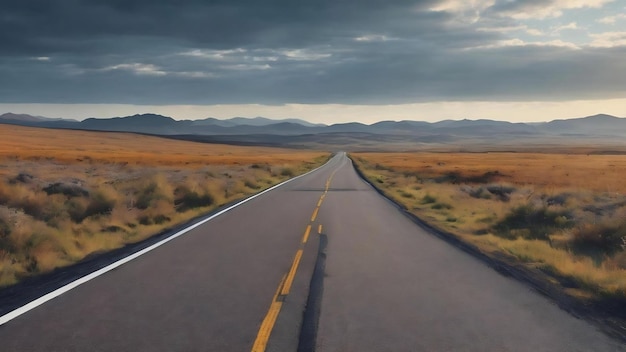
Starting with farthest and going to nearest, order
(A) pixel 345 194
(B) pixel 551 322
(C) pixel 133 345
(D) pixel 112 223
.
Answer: (A) pixel 345 194 < (D) pixel 112 223 < (B) pixel 551 322 < (C) pixel 133 345

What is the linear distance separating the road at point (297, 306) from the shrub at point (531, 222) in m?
4.40

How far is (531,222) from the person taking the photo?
18.1 meters

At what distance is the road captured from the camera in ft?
20.9

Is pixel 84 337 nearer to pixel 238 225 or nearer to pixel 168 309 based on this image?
pixel 168 309

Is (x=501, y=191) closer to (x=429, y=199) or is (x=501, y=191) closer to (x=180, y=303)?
(x=429, y=199)

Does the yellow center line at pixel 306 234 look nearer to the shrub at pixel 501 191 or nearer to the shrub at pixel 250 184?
the shrub at pixel 501 191

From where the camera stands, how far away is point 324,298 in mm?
8367

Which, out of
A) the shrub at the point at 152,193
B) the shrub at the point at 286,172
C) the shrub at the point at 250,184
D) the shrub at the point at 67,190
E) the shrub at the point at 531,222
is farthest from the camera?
the shrub at the point at 286,172

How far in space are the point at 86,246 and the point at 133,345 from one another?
291 inches

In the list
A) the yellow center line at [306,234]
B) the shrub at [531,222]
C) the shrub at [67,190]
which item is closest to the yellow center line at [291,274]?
Answer: the yellow center line at [306,234]

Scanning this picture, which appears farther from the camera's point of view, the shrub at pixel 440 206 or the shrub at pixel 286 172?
the shrub at pixel 286 172

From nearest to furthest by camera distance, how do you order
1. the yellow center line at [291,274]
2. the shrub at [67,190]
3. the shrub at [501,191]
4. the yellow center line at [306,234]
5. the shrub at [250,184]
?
the yellow center line at [291,274], the yellow center line at [306,234], the shrub at [67,190], the shrub at [501,191], the shrub at [250,184]

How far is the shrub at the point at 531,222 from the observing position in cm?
1653

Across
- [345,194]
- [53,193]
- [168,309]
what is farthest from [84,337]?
[345,194]
